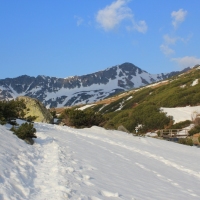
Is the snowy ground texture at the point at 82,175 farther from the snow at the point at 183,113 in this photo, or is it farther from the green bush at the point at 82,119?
the snow at the point at 183,113

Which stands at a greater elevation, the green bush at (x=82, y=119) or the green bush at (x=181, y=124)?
the green bush at (x=181, y=124)

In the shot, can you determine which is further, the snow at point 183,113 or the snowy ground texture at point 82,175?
the snow at point 183,113

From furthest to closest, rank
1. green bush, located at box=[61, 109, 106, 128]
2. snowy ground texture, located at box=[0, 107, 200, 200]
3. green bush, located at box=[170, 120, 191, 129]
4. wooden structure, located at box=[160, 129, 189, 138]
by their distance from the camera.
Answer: green bush, located at box=[170, 120, 191, 129], wooden structure, located at box=[160, 129, 189, 138], green bush, located at box=[61, 109, 106, 128], snowy ground texture, located at box=[0, 107, 200, 200]

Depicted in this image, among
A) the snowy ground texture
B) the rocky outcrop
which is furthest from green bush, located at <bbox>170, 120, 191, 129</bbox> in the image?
the snowy ground texture

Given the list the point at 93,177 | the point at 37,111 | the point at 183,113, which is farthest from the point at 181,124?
the point at 93,177

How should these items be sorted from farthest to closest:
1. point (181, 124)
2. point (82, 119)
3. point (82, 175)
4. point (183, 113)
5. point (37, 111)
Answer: point (183, 113)
point (181, 124)
point (37, 111)
point (82, 119)
point (82, 175)

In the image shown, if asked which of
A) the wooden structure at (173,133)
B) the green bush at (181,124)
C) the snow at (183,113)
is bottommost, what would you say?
the wooden structure at (173,133)

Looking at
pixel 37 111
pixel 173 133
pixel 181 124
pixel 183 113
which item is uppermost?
pixel 183 113

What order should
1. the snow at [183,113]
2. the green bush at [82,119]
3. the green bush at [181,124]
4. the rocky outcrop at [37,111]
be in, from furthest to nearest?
the snow at [183,113] < the green bush at [181,124] < the rocky outcrop at [37,111] < the green bush at [82,119]

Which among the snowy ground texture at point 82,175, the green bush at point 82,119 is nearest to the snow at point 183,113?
the green bush at point 82,119

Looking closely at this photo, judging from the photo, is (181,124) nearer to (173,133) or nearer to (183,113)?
(183,113)

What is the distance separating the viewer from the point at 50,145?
10.3 meters

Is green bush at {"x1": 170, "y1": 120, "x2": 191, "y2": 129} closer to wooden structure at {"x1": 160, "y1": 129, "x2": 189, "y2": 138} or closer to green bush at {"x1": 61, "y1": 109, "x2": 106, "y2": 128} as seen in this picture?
wooden structure at {"x1": 160, "y1": 129, "x2": 189, "y2": 138}

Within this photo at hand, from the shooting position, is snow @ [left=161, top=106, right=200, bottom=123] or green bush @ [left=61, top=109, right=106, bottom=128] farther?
snow @ [left=161, top=106, right=200, bottom=123]
